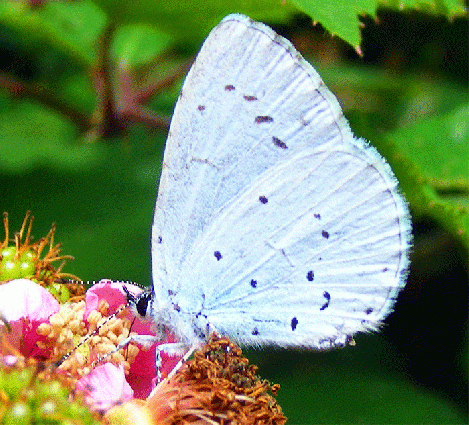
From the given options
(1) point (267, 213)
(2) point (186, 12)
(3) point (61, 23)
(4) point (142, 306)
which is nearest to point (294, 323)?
(1) point (267, 213)

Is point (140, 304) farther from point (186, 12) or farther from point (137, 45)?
point (137, 45)

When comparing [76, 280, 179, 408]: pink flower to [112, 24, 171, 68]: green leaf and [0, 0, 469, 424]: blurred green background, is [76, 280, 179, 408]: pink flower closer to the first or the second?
[0, 0, 469, 424]: blurred green background

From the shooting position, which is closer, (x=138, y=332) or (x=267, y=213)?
(x=138, y=332)

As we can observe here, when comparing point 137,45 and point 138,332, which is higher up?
point 137,45

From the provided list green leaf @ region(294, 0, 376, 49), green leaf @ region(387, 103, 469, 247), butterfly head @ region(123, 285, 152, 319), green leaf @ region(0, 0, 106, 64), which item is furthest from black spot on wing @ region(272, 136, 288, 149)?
green leaf @ region(0, 0, 106, 64)

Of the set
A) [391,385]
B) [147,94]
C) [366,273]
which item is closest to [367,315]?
[366,273]

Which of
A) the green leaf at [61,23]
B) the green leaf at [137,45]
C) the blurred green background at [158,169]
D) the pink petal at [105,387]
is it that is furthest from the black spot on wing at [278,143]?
the green leaf at [137,45]
